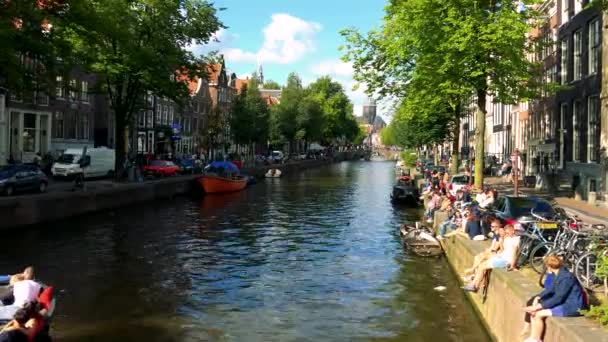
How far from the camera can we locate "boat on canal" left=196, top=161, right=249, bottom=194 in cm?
4759

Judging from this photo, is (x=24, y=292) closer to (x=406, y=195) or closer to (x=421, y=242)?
(x=421, y=242)

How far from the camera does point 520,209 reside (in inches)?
710

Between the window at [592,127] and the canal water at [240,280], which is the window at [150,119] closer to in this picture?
the canal water at [240,280]

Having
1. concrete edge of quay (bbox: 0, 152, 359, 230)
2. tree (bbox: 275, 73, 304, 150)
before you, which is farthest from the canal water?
tree (bbox: 275, 73, 304, 150)

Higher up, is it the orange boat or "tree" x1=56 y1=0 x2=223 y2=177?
"tree" x1=56 y1=0 x2=223 y2=177

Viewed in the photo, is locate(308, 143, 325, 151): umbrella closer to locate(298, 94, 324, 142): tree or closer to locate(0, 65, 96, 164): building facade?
locate(298, 94, 324, 142): tree

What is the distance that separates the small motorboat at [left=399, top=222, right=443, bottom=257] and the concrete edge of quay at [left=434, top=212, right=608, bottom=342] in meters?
5.39

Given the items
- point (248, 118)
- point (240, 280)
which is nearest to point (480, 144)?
point (240, 280)

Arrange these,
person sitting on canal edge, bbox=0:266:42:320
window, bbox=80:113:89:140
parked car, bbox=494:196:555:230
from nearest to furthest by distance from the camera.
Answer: person sitting on canal edge, bbox=0:266:42:320 → parked car, bbox=494:196:555:230 → window, bbox=80:113:89:140

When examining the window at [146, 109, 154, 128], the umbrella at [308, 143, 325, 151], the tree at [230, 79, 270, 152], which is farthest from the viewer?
Result: the umbrella at [308, 143, 325, 151]

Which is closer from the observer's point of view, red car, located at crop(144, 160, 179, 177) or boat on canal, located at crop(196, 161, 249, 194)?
boat on canal, located at crop(196, 161, 249, 194)

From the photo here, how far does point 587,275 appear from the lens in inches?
460

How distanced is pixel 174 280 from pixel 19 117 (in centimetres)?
3892

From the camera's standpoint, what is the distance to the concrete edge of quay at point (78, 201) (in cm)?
2634
